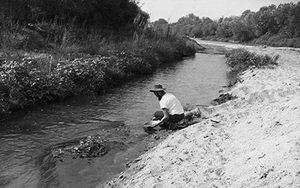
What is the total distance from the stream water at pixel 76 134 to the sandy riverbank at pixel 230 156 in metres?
0.76

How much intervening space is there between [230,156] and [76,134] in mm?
4262

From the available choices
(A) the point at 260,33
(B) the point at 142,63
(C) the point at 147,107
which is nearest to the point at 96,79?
(C) the point at 147,107

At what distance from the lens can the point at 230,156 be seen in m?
5.17

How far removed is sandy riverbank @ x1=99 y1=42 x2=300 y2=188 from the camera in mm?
4141

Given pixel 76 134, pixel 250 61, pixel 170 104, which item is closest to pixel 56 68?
pixel 76 134

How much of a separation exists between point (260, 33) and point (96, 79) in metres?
75.9

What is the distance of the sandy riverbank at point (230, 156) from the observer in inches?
163

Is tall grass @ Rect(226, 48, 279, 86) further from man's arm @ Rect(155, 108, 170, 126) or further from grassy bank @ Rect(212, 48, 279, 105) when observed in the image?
man's arm @ Rect(155, 108, 170, 126)

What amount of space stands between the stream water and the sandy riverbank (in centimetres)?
76

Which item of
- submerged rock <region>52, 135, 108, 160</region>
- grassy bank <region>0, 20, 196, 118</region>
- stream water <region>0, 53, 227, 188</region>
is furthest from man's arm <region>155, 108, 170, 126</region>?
grassy bank <region>0, 20, 196, 118</region>

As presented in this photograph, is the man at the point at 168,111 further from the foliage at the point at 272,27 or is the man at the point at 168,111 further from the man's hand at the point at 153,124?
the foliage at the point at 272,27

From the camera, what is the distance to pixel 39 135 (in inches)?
305

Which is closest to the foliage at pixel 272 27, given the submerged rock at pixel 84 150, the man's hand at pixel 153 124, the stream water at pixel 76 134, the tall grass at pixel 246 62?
the tall grass at pixel 246 62

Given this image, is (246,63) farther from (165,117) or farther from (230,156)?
(230,156)
